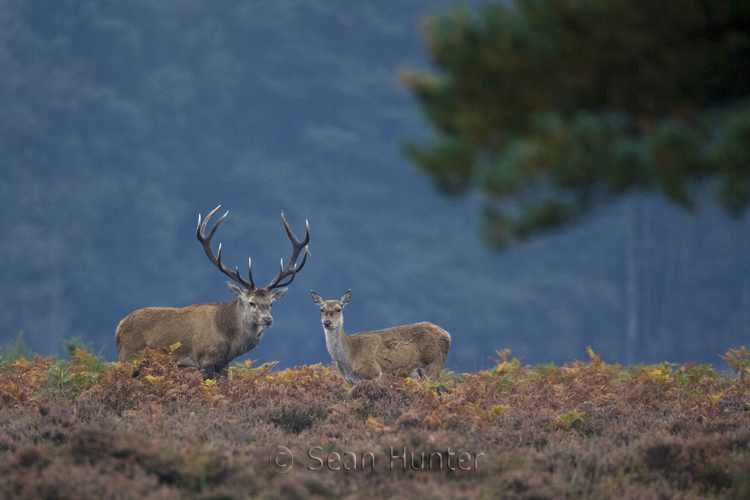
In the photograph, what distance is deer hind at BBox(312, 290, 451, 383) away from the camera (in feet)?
40.1

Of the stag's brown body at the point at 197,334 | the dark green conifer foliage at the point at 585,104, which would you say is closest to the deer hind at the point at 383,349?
the stag's brown body at the point at 197,334

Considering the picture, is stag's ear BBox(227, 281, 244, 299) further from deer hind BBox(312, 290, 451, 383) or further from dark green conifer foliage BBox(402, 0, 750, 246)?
dark green conifer foliage BBox(402, 0, 750, 246)

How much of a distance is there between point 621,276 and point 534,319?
33.0 feet

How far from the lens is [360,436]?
305 inches

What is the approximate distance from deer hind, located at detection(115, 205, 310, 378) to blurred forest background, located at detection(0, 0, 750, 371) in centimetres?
4722

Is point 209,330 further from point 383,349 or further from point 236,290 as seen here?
point 383,349

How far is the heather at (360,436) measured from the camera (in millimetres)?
6137

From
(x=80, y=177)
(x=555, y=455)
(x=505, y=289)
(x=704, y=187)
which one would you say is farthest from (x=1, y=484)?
(x=80, y=177)

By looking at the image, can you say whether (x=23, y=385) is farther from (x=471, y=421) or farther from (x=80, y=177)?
(x=80, y=177)

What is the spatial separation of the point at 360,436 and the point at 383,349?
4751 millimetres

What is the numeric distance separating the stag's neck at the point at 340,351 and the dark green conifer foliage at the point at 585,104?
23.4 feet

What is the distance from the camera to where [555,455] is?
736 cm

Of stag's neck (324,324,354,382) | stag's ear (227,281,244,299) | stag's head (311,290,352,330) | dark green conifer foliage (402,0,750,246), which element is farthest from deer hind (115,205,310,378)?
dark green conifer foliage (402,0,750,246)

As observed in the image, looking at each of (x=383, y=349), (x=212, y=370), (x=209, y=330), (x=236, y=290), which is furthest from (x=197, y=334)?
(x=383, y=349)
